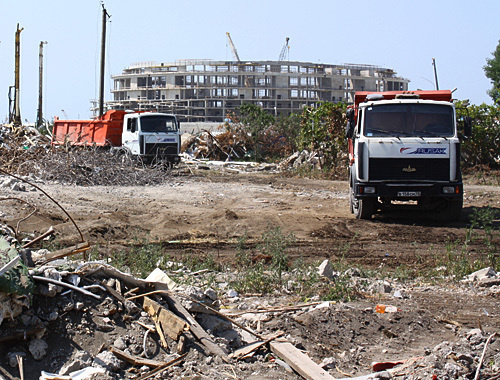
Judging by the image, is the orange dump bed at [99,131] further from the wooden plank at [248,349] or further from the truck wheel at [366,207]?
the wooden plank at [248,349]

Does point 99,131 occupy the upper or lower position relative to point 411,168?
upper

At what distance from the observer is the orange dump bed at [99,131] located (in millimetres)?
27391

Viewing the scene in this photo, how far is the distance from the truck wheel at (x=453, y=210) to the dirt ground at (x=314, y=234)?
0.20m

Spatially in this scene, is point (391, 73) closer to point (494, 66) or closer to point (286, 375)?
point (494, 66)

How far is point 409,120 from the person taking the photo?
43.6 ft

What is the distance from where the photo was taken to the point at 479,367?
5.06 m

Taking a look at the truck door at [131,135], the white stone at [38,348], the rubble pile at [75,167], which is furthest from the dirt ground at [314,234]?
the truck door at [131,135]

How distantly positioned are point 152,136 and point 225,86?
7588 centimetres

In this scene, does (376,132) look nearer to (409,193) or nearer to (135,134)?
(409,193)

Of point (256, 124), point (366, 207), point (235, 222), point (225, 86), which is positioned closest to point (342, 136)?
point (256, 124)

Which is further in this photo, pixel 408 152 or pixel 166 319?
pixel 408 152

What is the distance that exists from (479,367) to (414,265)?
15.5 feet

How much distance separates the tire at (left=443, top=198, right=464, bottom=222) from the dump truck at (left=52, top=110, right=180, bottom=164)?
13218 millimetres

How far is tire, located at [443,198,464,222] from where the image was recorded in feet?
44.5
